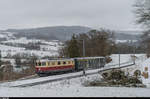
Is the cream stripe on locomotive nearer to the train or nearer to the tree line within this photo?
the train

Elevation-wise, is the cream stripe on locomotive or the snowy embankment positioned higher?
the snowy embankment

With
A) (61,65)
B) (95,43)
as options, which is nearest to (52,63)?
(61,65)

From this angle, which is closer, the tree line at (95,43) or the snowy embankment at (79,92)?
the snowy embankment at (79,92)

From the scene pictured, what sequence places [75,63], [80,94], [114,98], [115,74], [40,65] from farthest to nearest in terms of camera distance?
[75,63], [40,65], [115,74], [80,94], [114,98]

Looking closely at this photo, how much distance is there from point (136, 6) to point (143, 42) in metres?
4.88

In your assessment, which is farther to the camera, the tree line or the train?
the tree line

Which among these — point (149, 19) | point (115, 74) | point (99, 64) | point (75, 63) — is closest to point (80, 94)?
point (115, 74)

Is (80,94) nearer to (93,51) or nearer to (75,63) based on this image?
(75,63)

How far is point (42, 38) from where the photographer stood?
172m

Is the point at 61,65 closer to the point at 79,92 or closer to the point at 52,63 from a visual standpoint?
the point at 52,63

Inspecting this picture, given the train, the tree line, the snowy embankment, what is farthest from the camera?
the tree line

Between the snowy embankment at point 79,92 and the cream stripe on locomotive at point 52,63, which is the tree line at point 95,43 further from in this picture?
the snowy embankment at point 79,92

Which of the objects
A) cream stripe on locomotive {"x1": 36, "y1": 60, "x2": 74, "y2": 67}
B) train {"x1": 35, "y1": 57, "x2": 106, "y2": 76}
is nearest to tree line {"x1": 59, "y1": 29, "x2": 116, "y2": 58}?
train {"x1": 35, "y1": 57, "x2": 106, "y2": 76}

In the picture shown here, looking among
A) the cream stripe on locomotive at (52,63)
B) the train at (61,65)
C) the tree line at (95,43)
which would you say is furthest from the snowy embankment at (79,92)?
the tree line at (95,43)
